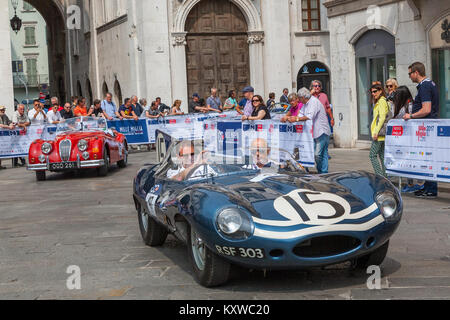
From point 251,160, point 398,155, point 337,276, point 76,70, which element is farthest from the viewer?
point 76,70

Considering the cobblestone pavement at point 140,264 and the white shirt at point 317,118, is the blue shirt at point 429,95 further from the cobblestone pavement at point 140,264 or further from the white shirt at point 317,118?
the white shirt at point 317,118

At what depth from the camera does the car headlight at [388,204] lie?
20.3 ft

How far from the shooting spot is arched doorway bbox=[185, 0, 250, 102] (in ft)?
108

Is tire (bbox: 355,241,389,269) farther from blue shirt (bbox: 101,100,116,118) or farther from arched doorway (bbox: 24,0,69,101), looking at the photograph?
arched doorway (bbox: 24,0,69,101)

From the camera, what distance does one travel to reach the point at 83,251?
8.12 meters

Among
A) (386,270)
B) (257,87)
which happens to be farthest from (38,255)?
(257,87)

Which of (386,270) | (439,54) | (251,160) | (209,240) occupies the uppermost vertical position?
(439,54)

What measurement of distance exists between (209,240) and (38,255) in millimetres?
2724

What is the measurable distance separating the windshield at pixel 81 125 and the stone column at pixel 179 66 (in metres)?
13.9

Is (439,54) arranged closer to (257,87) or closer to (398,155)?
(398,155)

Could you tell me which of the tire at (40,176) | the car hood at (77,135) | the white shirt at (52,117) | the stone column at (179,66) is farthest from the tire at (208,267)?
the stone column at (179,66)

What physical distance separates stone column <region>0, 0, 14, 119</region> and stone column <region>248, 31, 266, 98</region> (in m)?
9.63

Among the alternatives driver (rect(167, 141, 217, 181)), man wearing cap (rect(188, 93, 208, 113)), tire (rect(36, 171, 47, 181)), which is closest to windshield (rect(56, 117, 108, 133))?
tire (rect(36, 171, 47, 181))

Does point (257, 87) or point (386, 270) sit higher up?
point (257, 87)
